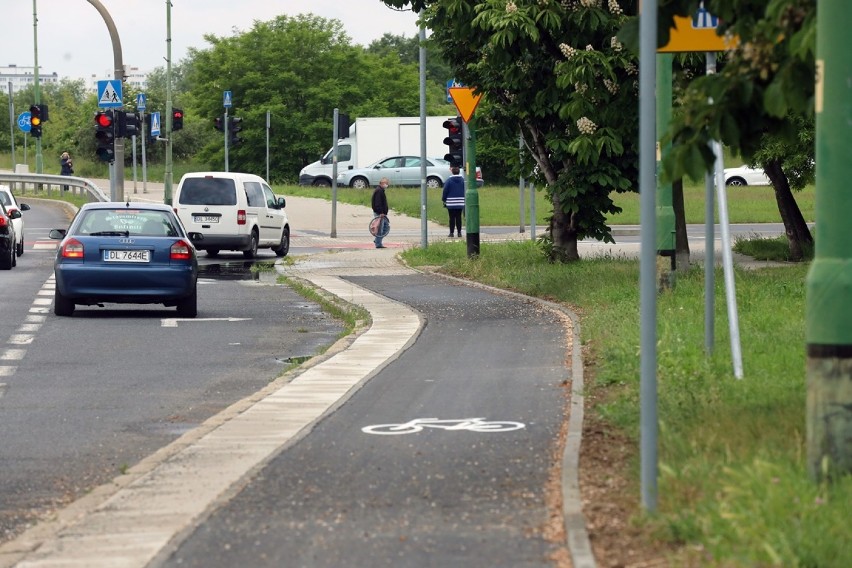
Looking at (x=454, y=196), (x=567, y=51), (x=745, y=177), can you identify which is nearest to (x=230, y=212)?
(x=454, y=196)

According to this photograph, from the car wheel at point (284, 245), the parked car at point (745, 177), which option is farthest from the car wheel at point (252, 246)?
the parked car at point (745, 177)

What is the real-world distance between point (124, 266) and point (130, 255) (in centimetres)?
17

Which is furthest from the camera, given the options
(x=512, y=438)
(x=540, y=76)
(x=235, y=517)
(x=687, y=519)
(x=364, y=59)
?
(x=364, y=59)

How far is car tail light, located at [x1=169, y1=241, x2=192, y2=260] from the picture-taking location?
19703 mm

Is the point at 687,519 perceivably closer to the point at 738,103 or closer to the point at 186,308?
the point at 738,103

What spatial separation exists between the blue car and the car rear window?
43.3ft

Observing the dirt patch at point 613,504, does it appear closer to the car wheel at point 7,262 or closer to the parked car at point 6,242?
the parked car at point 6,242

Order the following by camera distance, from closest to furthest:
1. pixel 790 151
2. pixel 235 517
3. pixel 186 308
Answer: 1. pixel 235 517
2. pixel 186 308
3. pixel 790 151

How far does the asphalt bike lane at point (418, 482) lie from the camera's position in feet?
21.4

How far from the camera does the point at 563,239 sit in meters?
24.8

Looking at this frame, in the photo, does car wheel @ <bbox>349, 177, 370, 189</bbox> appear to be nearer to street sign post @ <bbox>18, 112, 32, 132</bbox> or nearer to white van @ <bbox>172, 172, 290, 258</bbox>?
street sign post @ <bbox>18, 112, 32, 132</bbox>

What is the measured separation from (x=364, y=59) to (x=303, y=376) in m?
74.1

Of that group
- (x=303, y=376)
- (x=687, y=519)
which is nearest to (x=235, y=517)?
(x=687, y=519)

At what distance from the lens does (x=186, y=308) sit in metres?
19.9
